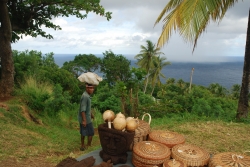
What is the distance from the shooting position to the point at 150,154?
2.91 m

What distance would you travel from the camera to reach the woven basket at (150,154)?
2878 millimetres

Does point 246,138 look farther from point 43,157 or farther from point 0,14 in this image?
point 0,14

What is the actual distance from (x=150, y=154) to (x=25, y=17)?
25.9 ft

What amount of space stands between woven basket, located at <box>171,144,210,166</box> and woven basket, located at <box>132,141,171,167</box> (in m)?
0.11

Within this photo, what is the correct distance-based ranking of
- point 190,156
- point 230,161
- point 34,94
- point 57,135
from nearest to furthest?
point 230,161, point 190,156, point 57,135, point 34,94

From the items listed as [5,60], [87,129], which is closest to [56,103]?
[5,60]

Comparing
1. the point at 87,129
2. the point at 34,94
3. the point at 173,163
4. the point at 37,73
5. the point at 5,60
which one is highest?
the point at 5,60

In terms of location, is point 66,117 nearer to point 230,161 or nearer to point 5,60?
point 5,60

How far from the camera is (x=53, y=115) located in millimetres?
7996

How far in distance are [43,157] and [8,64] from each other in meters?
4.61

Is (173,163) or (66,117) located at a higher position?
(173,163)

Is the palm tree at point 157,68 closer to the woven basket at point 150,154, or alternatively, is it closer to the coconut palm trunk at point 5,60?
the coconut palm trunk at point 5,60

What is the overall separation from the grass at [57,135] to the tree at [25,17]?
1.12 m

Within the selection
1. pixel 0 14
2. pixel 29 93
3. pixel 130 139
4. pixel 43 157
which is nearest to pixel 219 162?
pixel 130 139
